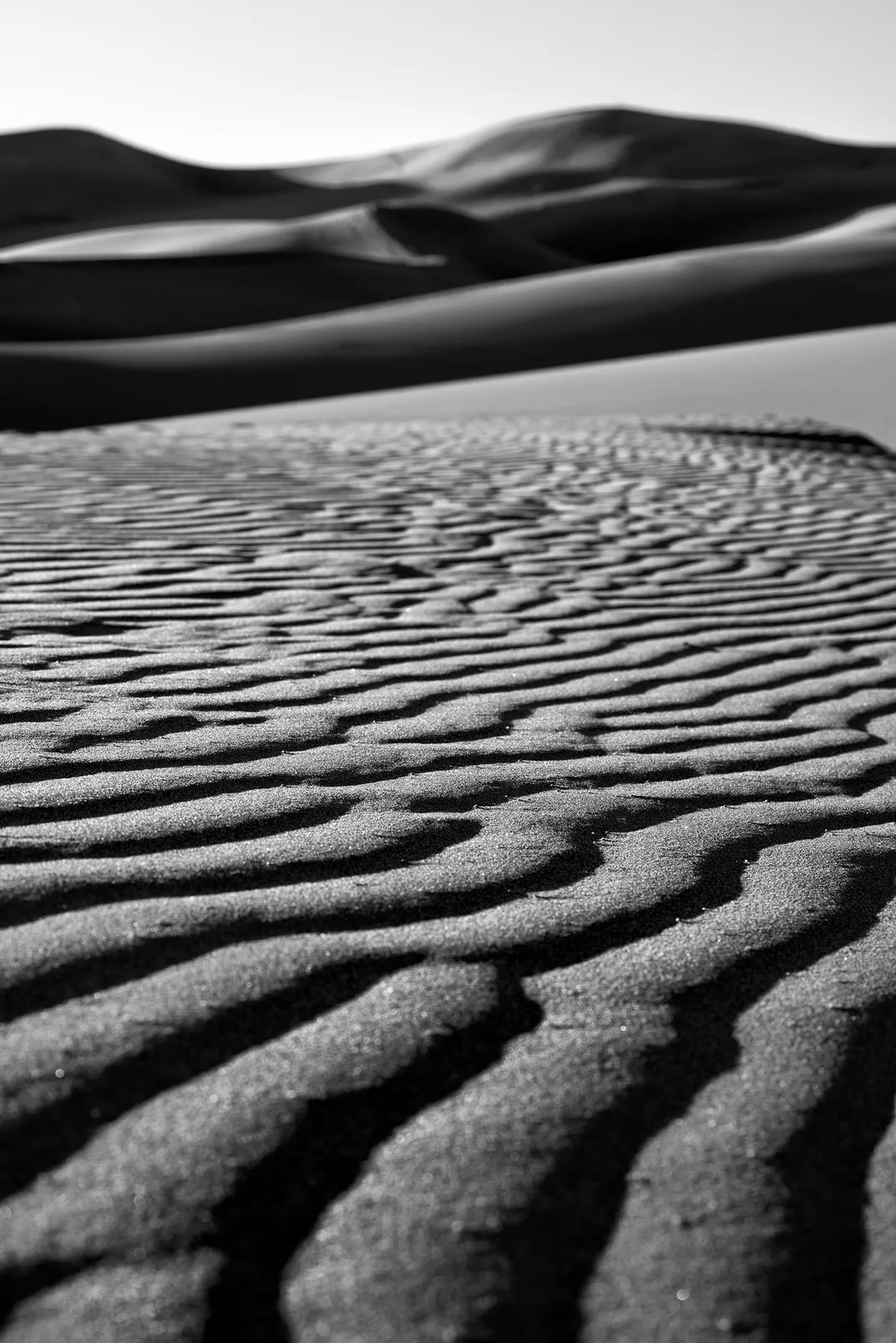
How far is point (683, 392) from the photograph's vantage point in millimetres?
18219

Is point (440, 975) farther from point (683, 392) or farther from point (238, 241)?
point (238, 241)

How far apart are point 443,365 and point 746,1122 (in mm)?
21914

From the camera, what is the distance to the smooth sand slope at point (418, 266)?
2231 cm

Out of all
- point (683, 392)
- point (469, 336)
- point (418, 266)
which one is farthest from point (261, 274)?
point (683, 392)

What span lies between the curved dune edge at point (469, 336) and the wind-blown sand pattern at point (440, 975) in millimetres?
14572

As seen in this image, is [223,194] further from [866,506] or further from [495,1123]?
[495,1123]

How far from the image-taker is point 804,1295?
1493mm

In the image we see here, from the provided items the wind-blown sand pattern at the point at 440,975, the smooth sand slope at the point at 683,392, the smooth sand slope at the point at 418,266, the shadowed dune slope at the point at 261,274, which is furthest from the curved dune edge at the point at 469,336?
the wind-blown sand pattern at the point at 440,975

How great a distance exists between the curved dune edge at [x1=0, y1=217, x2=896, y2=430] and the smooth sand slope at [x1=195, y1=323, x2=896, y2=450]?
1.66 metres

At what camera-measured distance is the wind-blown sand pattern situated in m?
1.47

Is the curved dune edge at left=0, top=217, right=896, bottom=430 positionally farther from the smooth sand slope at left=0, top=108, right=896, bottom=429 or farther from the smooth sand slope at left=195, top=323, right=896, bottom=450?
the smooth sand slope at left=195, top=323, right=896, bottom=450

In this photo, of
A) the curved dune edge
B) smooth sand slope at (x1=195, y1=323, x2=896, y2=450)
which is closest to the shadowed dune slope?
the curved dune edge

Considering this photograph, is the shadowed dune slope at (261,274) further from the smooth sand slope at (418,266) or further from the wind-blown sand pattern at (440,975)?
the wind-blown sand pattern at (440,975)

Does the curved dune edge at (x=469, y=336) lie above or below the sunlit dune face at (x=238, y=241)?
below
